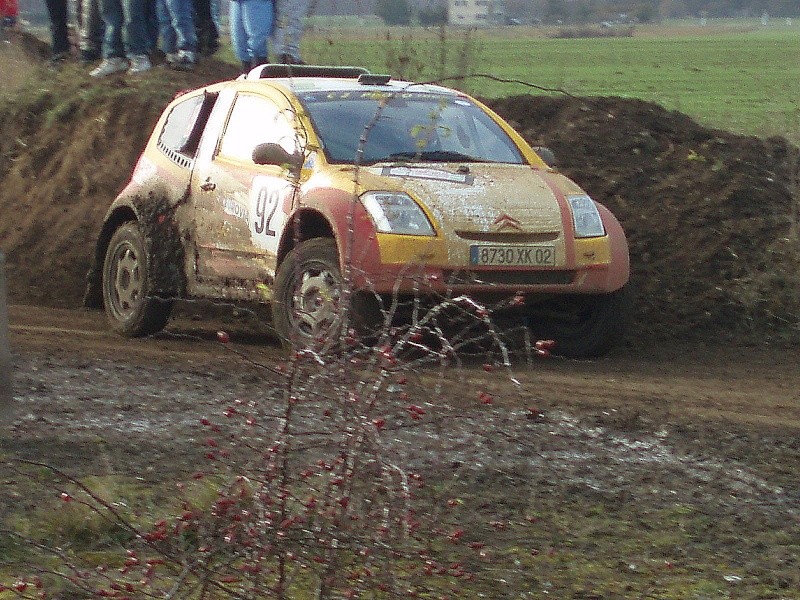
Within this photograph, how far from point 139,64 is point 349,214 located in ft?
29.0

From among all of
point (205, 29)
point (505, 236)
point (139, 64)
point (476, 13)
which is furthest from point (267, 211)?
point (205, 29)

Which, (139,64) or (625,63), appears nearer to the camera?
(139,64)

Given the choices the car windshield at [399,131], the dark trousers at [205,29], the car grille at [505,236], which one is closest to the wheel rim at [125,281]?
the car windshield at [399,131]

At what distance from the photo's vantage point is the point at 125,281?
430 inches

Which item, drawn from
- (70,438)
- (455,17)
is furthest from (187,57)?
(70,438)

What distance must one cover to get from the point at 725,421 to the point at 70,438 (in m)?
3.15

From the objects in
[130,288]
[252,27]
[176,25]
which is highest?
[252,27]

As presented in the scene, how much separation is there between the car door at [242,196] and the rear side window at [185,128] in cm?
30

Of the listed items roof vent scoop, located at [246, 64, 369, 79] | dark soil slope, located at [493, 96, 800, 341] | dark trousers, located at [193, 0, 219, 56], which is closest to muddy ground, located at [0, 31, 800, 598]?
dark soil slope, located at [493, 96, 800, 341]

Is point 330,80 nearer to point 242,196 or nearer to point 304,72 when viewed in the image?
point 304,72

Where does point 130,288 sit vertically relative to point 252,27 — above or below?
below

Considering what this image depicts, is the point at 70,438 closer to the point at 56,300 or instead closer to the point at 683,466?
the point at 683,466

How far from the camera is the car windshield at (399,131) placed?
954 centimetres

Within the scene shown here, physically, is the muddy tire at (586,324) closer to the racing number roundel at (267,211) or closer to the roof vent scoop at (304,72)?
the racing number roundel at (267,211)
